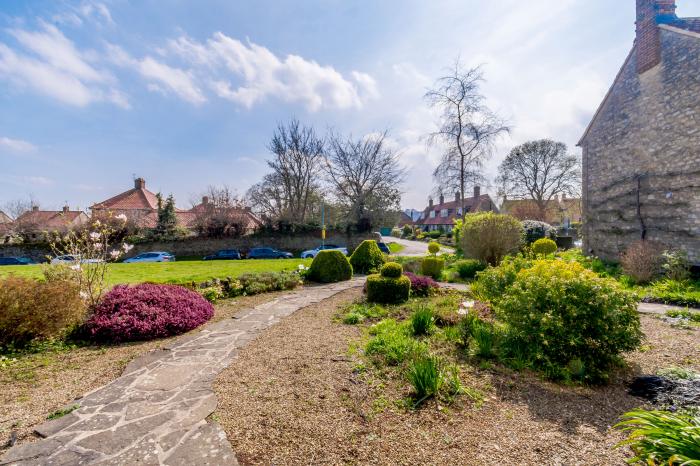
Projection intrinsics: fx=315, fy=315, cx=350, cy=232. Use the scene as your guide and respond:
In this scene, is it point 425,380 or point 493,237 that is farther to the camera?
point 493,237

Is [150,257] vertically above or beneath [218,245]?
beneath

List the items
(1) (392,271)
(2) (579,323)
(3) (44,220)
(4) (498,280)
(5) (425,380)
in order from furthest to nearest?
(3) (44,220), (1) (392,271), (4) (498,280), (2) (579,323), (5) (425,380)

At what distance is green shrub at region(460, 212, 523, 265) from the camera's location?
1258cm

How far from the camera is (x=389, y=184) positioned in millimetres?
28547

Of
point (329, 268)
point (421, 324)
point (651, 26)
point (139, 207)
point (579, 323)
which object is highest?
point (651, 26)

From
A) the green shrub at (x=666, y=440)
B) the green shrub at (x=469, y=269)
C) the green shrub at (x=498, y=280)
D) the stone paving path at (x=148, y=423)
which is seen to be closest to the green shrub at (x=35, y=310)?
the stone paving path at (x=148, y=423)

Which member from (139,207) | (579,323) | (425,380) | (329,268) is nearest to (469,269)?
(329,268)

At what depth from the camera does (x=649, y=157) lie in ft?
38.1

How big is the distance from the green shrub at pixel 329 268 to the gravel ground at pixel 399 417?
709cm

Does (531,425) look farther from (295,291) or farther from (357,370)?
(295,291)

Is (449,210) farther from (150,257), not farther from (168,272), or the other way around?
(168,272)

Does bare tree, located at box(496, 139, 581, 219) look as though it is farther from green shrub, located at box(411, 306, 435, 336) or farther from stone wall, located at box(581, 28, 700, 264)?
green shrub, located at box(411, 306, 435, 336)

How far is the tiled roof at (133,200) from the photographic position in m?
28.3

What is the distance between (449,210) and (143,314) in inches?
1971
